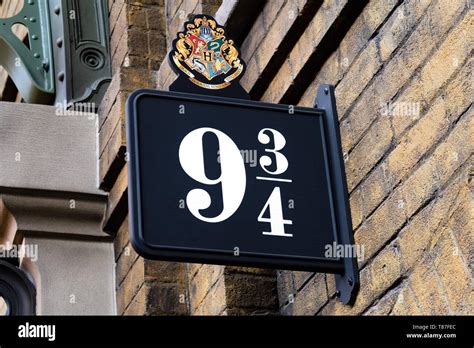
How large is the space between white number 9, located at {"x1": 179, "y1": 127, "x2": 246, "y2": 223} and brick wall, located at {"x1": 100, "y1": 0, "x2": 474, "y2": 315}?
347 millimetres

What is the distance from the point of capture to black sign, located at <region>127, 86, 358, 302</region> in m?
2.33

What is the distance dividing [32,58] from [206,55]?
1.98 metres

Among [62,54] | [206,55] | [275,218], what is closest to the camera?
[275,218]

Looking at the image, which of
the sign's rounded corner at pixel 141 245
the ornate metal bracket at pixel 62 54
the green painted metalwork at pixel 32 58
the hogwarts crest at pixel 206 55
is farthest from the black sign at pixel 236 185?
the green painted metalwork at pixel 32 58

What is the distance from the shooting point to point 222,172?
245 centimetres

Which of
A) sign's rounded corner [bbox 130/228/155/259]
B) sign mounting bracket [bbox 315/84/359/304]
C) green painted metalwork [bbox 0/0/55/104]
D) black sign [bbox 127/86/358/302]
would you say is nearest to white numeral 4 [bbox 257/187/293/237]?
black sign [bbox 127/86/358/302]

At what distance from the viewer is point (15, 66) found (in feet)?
14.7

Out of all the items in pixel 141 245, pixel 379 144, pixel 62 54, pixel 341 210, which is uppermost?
pixel 62 54

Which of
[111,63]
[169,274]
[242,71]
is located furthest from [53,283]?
[242,71]

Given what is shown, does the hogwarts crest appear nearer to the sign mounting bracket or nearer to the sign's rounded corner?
the sign mounting bracket

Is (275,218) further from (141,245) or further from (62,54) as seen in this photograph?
(62,54)

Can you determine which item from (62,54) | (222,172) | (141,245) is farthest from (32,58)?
(141,245)
